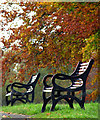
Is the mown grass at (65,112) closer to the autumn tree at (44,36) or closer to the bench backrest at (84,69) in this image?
the bench backrest at (84,69)

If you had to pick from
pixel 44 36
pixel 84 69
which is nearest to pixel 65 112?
pixel 84 69

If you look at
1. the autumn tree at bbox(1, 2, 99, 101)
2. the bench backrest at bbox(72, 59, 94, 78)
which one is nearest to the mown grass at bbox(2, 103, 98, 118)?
the bench backrest at bbox(72, 59, 94, 78)

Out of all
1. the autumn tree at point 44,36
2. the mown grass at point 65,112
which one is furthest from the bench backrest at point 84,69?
the autumn tree at point 44,36

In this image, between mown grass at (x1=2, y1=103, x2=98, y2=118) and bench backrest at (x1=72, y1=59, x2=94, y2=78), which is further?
bench backrest at (x1=72, y1=59, x2=94, y2=78)

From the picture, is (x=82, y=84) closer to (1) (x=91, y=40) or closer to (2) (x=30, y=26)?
(1) (x=91, y=40)

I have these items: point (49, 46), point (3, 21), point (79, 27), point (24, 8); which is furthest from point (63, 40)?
point (3, 21)

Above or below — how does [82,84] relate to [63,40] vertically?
below

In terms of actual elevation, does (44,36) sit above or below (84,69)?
above

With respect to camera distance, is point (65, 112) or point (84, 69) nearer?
point (65, 112)

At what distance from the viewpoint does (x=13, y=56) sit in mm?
8734

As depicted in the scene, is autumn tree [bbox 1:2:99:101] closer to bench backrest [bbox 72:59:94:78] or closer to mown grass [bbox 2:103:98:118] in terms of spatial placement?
bench backrest [bbox 72:59:94:78]

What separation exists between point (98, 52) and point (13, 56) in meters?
3.51

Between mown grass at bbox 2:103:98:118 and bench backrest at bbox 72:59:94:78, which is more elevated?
bench backrest at bbox 72:59:94:78

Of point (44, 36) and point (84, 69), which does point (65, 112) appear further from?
point (44, 36)
